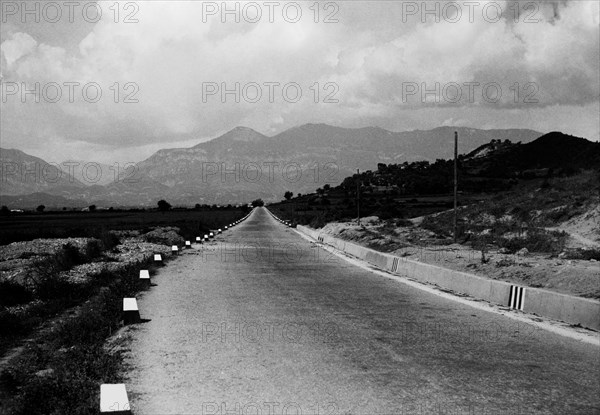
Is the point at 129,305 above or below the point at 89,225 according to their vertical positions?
above

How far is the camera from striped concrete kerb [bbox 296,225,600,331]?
9.09 metres

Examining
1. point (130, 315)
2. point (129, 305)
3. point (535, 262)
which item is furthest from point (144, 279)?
point (535, 262)

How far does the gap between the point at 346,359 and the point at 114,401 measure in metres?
2.79

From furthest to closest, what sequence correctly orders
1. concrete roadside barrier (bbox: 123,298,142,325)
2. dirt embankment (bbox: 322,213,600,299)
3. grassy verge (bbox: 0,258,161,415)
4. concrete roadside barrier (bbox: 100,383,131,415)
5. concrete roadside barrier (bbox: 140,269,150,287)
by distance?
concrete roadside barrier (bbox: 140,269,150,287) → dirt embankment (bbox: 322,213,600,299) → concrete roadside barrier (bbox: 123,298,142,325) → grassy verge (bbox: 0,258,161,415) → concrete roadside barrier (bbox: 100,383,131,415)

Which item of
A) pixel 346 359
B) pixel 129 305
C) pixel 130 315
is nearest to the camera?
pixel 346 359

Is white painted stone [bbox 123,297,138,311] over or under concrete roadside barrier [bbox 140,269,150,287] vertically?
over

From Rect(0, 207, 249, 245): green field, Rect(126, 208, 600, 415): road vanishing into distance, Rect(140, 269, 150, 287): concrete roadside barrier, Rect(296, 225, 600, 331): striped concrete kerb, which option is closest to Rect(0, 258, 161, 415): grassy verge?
Rect(126, 208, 600, 415): road vanishing into distance

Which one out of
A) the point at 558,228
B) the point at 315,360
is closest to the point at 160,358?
the point at 315,360

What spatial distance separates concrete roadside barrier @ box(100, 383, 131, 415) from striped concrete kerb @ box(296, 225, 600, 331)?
7038 mm

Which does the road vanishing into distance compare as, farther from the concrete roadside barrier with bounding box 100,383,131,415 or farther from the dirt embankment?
the dirt embankment

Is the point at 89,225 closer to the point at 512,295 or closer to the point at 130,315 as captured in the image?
the point at 130,315

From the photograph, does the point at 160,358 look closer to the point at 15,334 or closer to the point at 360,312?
the point at 15,334

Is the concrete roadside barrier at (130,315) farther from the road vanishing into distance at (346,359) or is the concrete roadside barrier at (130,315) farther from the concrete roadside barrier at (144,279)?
the concrete roadside barrier at (144,279)

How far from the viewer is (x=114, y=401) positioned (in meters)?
4.79
